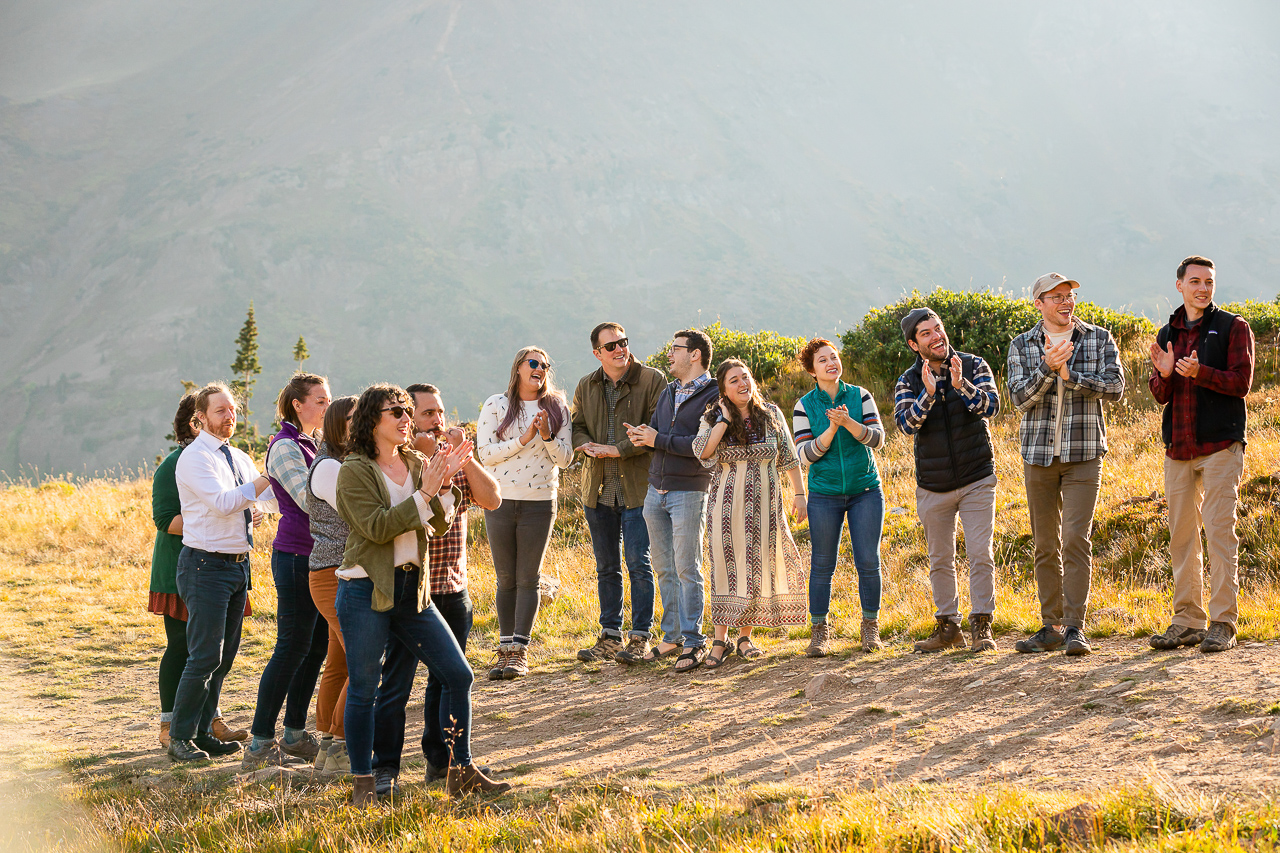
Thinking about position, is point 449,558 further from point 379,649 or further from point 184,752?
point 184,752

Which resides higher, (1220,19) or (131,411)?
(1220,19)

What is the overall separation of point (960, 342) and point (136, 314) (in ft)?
478

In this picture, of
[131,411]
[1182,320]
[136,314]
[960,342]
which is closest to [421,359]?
[131,411]

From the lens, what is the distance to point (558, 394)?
7.33 meters

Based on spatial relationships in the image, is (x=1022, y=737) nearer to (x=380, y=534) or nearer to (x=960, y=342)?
(x=380, y=534)

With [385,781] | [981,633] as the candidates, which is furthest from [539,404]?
[981,633]

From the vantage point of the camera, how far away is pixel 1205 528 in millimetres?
5574

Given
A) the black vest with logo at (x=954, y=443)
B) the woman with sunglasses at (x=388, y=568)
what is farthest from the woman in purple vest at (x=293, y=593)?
the black vest with logo at (x=954, y=443)

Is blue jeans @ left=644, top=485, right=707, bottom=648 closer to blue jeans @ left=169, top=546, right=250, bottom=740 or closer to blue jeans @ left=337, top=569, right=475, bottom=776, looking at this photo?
blue jeans @ left=337, top=569, right=475, bottom=776

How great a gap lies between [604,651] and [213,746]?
3.01m

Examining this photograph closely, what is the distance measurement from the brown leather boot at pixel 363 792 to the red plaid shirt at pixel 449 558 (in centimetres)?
92

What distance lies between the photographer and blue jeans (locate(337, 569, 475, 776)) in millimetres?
4359

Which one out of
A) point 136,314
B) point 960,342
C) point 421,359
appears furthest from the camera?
point 136,314

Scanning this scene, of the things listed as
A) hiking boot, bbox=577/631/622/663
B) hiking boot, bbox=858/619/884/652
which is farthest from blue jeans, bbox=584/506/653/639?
hiking boot, bbox=858/619/884/652
